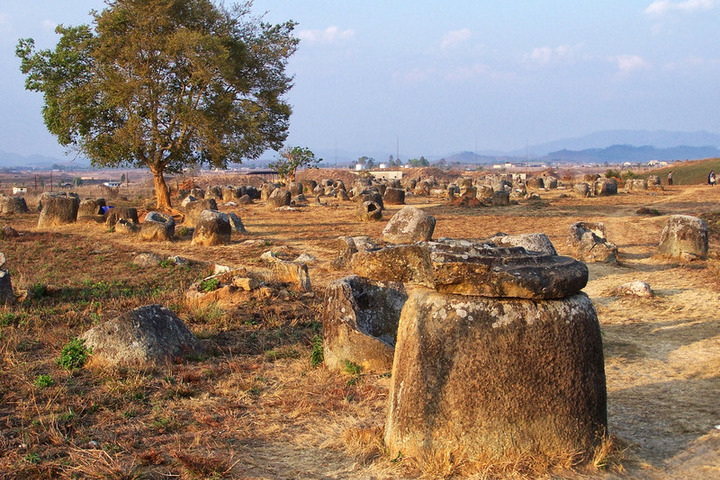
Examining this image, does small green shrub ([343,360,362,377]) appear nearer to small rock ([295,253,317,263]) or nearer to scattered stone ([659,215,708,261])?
small rock ([295,253,317,263])

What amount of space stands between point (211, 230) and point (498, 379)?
1413 centimetres

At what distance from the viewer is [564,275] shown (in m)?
4.11

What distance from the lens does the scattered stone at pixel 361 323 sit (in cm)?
Answer: 669

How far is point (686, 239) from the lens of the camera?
13625mm

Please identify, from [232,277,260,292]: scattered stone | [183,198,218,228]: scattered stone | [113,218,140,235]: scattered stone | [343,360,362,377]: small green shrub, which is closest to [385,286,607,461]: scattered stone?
[343,360,362,377]: small green shrub

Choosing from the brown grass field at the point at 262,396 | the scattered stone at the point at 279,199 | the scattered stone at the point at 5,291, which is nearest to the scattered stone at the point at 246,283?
the brown grass field at the point at 262,396

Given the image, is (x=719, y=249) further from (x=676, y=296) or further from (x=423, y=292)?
(x=423, y=292)

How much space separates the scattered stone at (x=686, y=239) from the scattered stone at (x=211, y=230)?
11.4 m

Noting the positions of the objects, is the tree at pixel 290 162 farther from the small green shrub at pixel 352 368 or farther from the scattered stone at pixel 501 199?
the small green shrub at pixel 352 368

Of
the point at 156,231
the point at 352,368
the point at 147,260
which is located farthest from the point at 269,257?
the point at 352,368

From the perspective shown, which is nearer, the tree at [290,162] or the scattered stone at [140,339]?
the scattered stone at [140,339]

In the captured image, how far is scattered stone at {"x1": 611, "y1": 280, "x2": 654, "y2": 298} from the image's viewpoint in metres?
10.4

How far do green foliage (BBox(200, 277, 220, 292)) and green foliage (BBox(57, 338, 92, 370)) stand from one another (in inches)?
141

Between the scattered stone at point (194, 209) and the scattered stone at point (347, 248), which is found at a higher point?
the scattered stone at point (194, 209)
